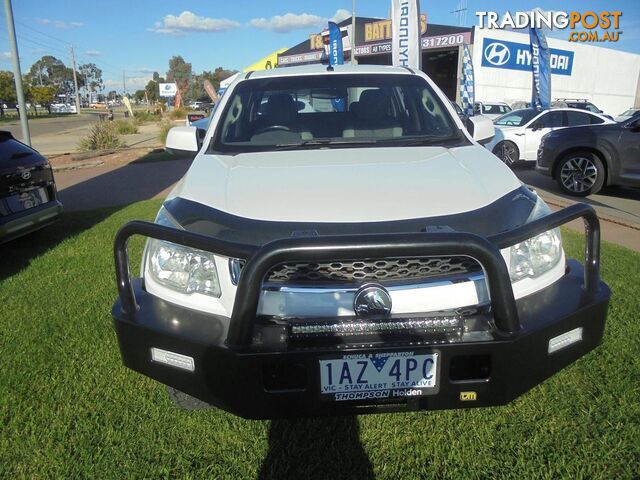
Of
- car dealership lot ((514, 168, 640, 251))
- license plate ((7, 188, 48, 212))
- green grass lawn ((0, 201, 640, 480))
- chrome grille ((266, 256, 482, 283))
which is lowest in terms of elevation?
green grass lawn ((0, 201, 640, 480))

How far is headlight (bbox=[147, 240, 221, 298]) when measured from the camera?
195 cm

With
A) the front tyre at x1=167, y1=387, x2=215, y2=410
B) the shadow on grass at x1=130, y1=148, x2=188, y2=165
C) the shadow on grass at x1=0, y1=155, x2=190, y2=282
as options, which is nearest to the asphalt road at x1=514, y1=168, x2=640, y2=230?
the front tyre at x1=167, y1=387, x2=215, y2=410

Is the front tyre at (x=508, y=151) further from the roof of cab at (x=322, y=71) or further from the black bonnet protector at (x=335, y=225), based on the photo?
the black bonnet protector at (x=335, y=225)

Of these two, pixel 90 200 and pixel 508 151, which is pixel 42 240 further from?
pixel 508 151

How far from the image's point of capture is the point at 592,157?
314 inches

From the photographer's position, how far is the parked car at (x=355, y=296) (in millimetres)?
1712

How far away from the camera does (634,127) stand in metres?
7.61

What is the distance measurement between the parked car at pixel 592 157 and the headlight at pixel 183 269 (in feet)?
25.4

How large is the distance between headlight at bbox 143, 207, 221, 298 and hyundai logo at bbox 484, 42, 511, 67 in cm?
3152

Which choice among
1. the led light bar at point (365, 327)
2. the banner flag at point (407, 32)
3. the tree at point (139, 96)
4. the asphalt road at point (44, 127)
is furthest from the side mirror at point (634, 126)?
the tree at point (139, 96)

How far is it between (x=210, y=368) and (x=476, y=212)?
3.94 ft

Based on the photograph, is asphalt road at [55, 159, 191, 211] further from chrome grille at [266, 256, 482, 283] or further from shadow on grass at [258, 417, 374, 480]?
chrome grille at [266, 256, 482, 283]

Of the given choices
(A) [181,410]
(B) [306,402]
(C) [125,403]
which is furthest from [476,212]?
(C) [125,403]

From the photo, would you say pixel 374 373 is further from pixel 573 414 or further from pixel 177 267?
pixel 573 414
